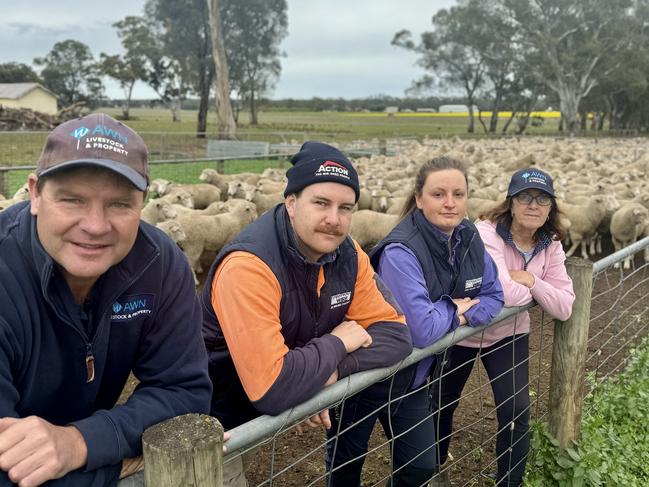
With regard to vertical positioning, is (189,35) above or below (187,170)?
above

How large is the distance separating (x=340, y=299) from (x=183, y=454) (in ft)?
3.73

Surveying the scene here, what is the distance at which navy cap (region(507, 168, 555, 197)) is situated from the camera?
3459 millimetres

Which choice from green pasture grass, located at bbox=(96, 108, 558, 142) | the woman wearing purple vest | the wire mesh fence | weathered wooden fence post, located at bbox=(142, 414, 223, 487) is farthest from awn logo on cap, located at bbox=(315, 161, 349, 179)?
green pasture grass, located at bbox=(96, 108, 558, 142)

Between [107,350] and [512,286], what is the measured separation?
2050 mm

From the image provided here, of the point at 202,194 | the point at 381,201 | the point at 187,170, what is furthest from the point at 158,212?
the point at 187,170

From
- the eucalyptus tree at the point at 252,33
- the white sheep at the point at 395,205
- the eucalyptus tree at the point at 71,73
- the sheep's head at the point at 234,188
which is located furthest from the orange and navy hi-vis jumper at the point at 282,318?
the eucalyptus tree at the point at 71,73

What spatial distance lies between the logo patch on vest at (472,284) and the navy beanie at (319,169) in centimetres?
91

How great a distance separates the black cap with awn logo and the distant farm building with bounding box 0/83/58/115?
56251mm

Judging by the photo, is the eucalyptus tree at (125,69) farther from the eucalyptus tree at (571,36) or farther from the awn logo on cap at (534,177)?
the awn logo on cap at (534,177)

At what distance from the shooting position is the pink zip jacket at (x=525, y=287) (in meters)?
3.03

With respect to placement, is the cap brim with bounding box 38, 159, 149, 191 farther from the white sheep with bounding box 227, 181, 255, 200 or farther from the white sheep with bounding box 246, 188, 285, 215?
the white sheep with bounding box 227, 181, 255, 200

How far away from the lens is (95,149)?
4.95 ft

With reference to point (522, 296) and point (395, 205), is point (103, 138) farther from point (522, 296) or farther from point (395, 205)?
point (395, 205)

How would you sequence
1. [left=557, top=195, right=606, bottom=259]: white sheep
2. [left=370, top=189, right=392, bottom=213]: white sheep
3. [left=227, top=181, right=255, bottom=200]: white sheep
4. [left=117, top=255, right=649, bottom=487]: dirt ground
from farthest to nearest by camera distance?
1. [left=227, top=181, right=255, bottom=200]: white sheep
2. [left=370, top=189, right=392, bottom=213]: white sheep
3. [left=557, top=195, right=606, bottom=259]: white sheep
4. [left=117, top=255, right=649, bottom=487]: dirt ground
